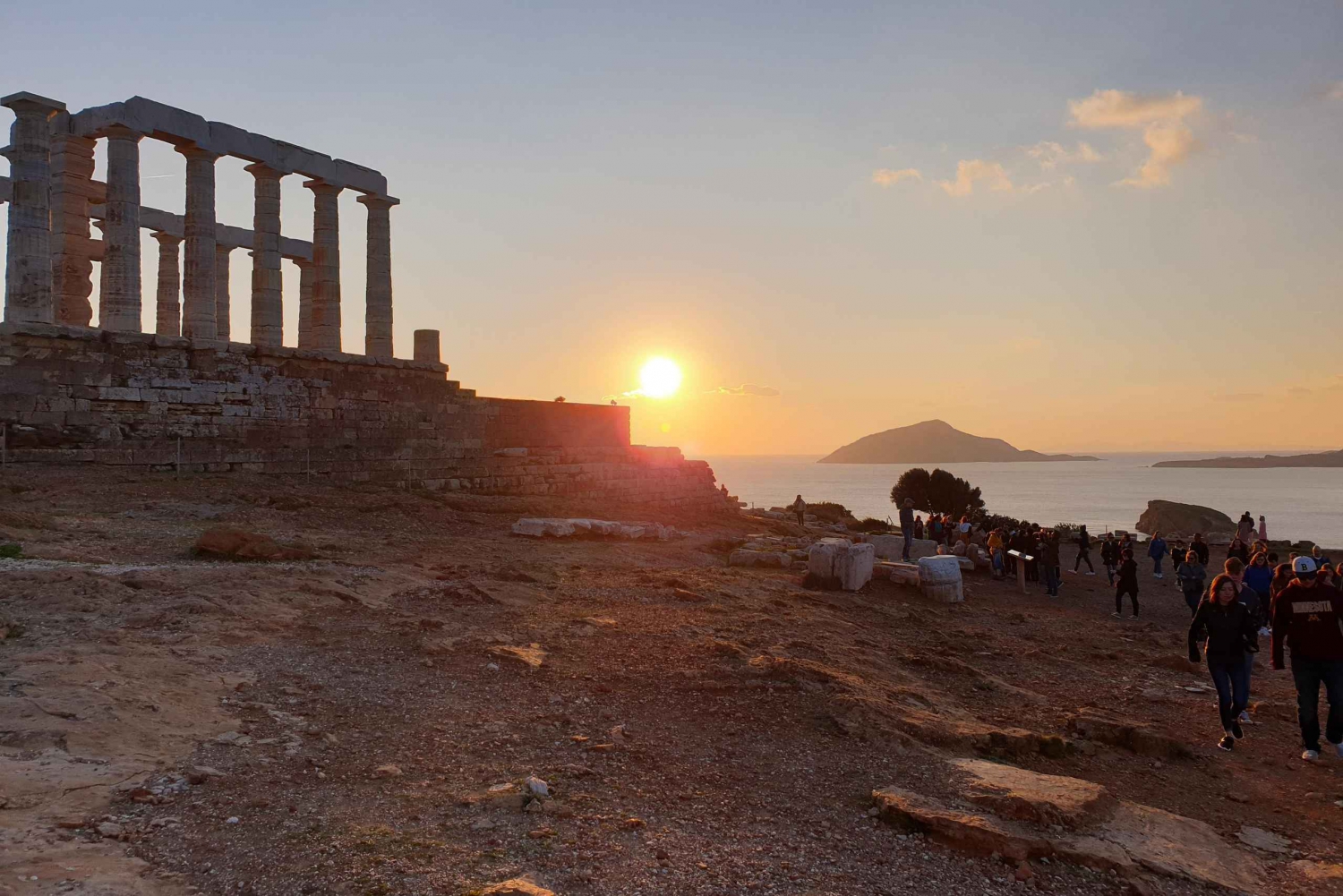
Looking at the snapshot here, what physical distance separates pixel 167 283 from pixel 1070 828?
28.8 metres

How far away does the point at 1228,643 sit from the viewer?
8195mm

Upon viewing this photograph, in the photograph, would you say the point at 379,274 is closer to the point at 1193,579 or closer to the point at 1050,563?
the point at 1050,563

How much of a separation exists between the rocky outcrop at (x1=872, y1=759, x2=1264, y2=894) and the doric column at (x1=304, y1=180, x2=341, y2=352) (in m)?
21.8

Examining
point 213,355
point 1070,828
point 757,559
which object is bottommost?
point 1070,828

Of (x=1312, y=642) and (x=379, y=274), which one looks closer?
(x=1312, y=642)

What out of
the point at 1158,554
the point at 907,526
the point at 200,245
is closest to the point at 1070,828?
the point at 907,526

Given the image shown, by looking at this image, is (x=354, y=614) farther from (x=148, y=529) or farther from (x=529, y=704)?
(x=148, y=529)

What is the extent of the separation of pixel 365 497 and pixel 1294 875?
55.4 ft

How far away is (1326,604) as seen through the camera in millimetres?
7695

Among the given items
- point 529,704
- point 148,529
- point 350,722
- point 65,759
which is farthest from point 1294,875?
point 148,529

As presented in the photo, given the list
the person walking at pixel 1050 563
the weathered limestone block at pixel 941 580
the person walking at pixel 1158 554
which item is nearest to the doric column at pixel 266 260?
the weathered limestone block at pixel 941 580

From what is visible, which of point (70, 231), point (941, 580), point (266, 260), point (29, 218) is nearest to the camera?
point (941, 580)

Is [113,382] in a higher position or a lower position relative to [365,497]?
higher

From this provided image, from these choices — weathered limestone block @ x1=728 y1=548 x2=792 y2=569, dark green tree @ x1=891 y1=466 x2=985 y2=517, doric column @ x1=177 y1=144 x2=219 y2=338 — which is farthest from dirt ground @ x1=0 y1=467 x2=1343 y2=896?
dark green tree @ x1=891 y1=466 x2=985 y2=517
